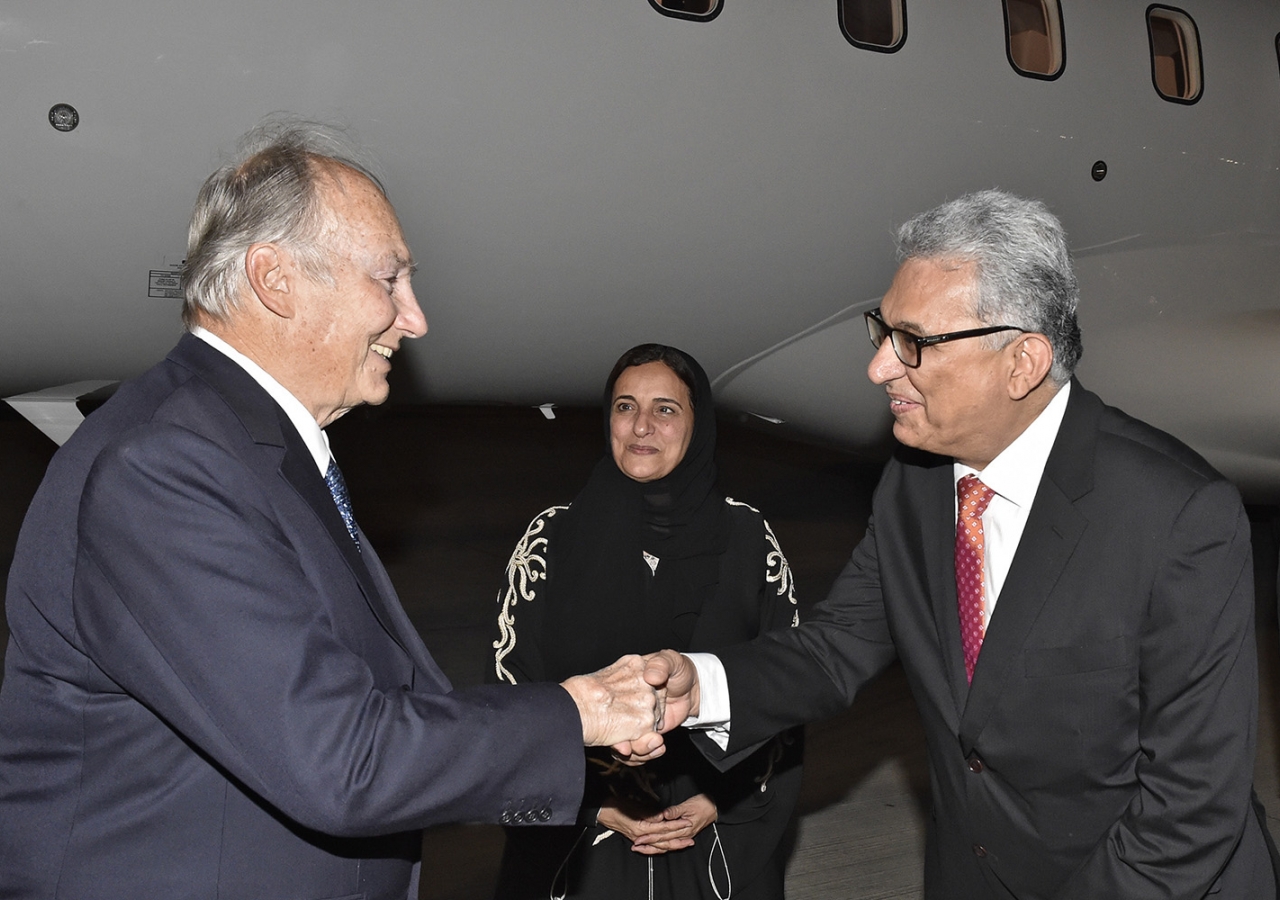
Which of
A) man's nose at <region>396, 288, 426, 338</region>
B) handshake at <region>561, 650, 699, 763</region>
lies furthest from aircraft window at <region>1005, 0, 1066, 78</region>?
man's nose at <region>396, 288, 426, 338</region>

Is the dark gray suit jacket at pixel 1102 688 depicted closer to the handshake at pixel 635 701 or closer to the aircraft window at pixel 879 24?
the handshake at pixel 635 701

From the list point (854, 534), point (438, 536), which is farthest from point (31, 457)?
point (854, 534)

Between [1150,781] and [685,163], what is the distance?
3.33 meters

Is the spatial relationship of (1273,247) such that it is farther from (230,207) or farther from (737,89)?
(230,207)

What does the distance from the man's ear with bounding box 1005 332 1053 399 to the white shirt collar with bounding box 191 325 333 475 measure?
123cm

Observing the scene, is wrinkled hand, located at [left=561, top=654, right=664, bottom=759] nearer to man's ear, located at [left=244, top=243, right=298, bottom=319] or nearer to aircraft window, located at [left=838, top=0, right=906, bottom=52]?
man's ear, located at [left=244, top=243, right=298, bottom=319]

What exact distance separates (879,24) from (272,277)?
13.3 ft

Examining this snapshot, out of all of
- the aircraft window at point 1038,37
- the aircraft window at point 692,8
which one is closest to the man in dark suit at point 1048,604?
the aircraft window at point 692,8

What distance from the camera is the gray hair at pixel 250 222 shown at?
1.81 meters

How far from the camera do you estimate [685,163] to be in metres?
4.75

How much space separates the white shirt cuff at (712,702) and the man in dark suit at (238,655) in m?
0.66

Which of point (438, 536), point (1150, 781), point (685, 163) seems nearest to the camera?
point (1150, 781)

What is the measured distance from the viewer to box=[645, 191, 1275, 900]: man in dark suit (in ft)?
6.40

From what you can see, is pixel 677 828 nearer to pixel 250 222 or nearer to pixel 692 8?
pixel 250 222
